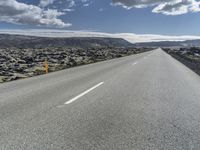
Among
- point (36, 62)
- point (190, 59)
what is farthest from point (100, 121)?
point (190, 59)

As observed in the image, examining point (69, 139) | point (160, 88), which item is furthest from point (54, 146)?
point (160, 88)

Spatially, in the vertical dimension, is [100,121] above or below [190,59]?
above

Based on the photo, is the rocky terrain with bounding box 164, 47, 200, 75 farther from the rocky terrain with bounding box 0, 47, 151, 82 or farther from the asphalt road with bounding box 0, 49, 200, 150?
the asphalt road with bounding box 0, 49, 200, 150

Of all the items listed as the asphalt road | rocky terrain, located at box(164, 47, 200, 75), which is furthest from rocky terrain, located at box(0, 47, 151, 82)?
rocky terrain, located at box(164, 47, 200, 75)

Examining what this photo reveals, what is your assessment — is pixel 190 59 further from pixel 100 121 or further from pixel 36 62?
pixel 100 121

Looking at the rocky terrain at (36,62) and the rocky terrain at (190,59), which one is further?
the rocky terrain at (190,59)

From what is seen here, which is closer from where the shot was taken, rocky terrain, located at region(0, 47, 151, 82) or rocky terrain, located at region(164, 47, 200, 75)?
rocky terrain, located at region(0, 47, 151, 82)

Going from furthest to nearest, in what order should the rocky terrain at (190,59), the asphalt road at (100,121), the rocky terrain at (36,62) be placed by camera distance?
the rocky terrain at (190,59)
the rocky terrain at (36,62)
the asphalt road at (100,121)

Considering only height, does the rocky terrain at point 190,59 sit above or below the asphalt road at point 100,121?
below

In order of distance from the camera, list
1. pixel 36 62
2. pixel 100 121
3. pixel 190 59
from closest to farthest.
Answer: pixel 100 121, pixel 36 62, pixel 190 59

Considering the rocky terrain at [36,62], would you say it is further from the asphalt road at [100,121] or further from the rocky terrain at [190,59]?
the rocky terrain at [190,59]

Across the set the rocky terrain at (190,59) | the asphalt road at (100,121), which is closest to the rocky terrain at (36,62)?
the asphalt road at (100,121)

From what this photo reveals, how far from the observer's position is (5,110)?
21.4 ft

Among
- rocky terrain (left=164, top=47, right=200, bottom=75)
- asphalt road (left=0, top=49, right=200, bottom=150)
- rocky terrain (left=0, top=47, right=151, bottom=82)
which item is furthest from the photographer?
rocky terrain (left=164, top=47, right=200, bottom=75)
